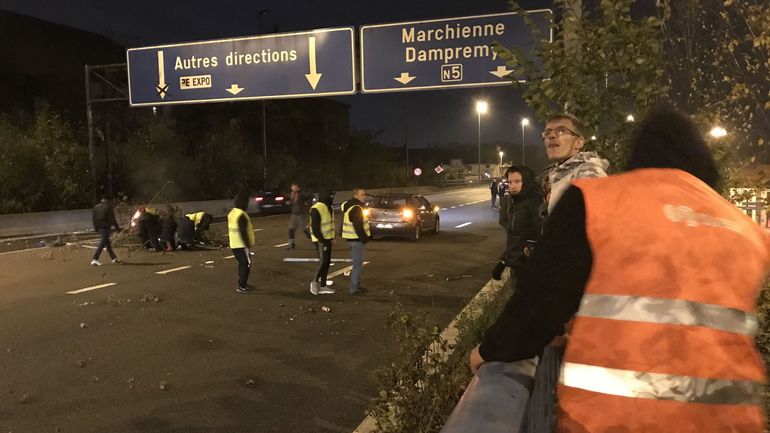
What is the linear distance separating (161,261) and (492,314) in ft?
31.7

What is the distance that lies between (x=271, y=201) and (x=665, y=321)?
30.7m

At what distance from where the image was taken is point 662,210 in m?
1.43

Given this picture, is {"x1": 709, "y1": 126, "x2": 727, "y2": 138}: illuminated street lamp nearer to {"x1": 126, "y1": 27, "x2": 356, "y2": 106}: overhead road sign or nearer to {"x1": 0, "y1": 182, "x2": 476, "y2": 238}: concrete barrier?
{"x1": 126, "y1": 27, "x2": 356, "y2": 106}: overhead road sign

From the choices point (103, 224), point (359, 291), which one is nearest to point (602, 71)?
point (359, 291)

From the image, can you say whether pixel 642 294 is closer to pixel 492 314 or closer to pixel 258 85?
pixel 492 314

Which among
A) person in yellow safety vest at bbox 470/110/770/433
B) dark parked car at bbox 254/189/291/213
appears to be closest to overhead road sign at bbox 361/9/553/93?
person in yellow safety vest at bbox 470/110/770/433

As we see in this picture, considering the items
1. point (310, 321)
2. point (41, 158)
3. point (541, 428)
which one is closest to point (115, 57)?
point (41, 158)

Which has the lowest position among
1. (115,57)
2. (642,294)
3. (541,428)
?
(541,428)

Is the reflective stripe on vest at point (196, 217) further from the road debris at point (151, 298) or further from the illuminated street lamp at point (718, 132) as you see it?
the illuminated street lamp at point (718, 132)

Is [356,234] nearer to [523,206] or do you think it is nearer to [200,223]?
[523,206]

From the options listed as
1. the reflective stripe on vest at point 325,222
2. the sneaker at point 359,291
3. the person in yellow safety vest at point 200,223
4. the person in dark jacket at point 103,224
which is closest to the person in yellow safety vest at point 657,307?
the sneaker at point 359,291

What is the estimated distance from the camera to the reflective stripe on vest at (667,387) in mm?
1402

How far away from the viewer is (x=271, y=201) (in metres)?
31.4

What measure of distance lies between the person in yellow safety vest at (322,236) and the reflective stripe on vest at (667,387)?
8291 millimetres
